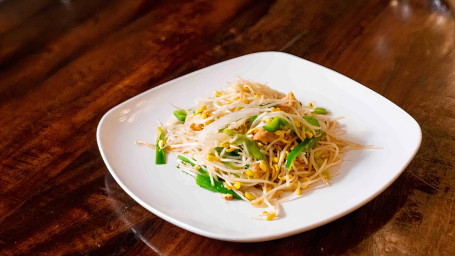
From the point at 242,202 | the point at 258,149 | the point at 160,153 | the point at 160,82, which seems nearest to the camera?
the point at 242,202

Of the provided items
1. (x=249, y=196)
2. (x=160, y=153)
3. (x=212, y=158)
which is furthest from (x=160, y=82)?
(x=249, y=196)

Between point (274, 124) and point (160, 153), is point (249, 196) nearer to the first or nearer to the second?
point (274, 124)

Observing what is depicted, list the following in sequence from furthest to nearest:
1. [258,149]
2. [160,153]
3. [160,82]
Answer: [160,82] < [160,153] < [258,149]

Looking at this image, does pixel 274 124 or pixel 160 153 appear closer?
pixel 274 124

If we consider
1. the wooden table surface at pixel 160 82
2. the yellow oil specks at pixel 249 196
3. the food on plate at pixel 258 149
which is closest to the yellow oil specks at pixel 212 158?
the food on plate at pixel 258 149

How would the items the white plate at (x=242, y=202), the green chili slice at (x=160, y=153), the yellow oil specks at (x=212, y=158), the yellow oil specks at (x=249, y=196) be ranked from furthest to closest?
the green chili slice at (x=160, y=153)
the yellow oil specks at (x=212, y=158)
the yellow oil specks at (x=249, y=196)
the white plate at (x=242, y=202)

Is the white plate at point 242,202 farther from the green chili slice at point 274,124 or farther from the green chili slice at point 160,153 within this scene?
the green chili slice at point 274,124
